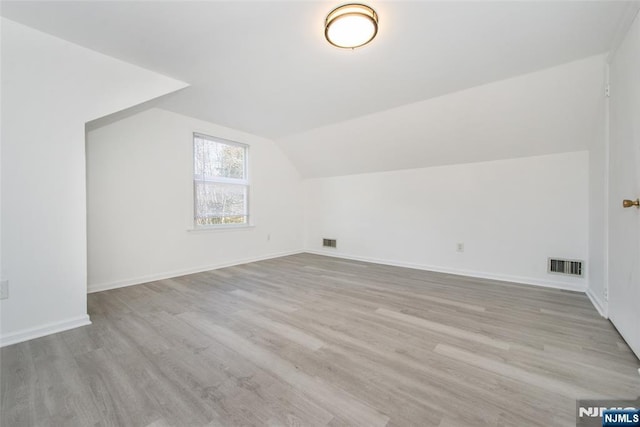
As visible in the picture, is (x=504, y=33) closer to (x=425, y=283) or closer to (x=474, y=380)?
(x=474, y=380)

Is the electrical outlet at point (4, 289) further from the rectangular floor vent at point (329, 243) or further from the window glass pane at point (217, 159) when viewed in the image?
the rectangular floor vent at point (329, 243)

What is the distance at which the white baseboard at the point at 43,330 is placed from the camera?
1.84 metres

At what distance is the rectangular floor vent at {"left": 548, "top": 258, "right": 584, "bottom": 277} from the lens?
3057mm

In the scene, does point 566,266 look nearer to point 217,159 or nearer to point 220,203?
point 220,203

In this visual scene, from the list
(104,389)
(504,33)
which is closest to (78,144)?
→ (104,389)

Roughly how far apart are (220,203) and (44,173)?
2.24 metres

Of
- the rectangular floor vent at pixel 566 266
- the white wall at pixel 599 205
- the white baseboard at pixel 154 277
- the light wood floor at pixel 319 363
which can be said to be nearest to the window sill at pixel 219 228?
the white baseboard at pixel 154 277

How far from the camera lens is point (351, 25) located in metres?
1.74

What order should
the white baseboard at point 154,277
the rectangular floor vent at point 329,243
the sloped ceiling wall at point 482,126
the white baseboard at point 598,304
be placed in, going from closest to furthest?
the white baseboard at point 598,304
the sloped ceiling wall at point 482,126
the white baseboard at point 154,277
the rectangular floor vent at point 329,243

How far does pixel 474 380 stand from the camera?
4.69ft

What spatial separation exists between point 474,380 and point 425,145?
119 inches

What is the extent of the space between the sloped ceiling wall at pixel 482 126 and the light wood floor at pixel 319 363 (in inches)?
72.5

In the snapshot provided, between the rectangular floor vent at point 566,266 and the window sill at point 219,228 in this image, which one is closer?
the rectangular floor vent at point 566,266

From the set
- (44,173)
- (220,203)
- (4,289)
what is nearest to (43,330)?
(4,289)
